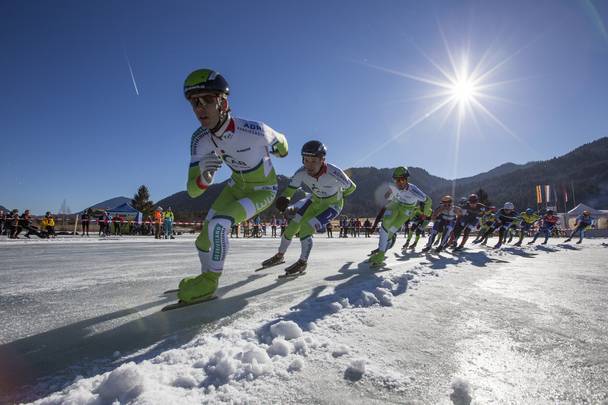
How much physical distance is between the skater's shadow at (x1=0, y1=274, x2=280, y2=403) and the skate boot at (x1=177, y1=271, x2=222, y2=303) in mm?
221

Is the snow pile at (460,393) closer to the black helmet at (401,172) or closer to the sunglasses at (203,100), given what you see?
the sunglasses at (203,100)

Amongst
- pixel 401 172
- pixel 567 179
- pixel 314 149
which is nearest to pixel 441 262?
pixel 401 172

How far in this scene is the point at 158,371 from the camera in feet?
3.92

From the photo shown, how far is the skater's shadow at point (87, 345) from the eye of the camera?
1241 millimetres

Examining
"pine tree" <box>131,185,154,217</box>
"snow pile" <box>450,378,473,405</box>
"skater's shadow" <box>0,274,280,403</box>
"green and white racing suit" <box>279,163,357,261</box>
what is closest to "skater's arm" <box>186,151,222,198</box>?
"skater's shadow" <box>0,274,280,403</box>

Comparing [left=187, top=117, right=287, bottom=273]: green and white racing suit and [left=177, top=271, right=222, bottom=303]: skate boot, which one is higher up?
[left=187, top=117, right=287, bottom=273]: green and white racing suit

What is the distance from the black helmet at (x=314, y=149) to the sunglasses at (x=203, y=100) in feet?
7.04

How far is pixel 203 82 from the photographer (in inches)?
116

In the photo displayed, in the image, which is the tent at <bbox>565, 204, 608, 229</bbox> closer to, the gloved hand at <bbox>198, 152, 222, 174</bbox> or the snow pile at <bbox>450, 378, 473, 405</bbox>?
the gloved hand at <bbox>198, 152, 222, 174</bbox>

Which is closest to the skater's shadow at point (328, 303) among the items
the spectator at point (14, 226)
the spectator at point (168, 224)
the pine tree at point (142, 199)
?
the spectator at point (168, 224)

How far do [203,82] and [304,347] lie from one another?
8.33 ft

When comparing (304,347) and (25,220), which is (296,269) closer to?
(304,347)

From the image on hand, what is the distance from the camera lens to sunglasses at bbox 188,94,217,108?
3.00 metres


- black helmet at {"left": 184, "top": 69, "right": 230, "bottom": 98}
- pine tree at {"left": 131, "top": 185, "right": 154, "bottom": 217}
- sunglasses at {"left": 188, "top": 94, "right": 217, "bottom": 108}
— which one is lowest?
sunglasses at {"left": 188, "top": 94, "right": 217, "bottom": 108}
